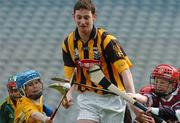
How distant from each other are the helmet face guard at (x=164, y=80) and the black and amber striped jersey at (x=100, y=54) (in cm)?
27

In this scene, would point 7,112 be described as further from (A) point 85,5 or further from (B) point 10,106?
(A) point 85,5

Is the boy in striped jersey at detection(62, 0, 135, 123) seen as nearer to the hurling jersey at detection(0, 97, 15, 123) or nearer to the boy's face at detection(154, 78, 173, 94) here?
the boy's face at detection(154, 78, 173, 94)

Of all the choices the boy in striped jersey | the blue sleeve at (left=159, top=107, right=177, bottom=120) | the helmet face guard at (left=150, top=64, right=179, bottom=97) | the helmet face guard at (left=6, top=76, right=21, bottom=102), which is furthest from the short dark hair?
the helmet face guard at (left=6, top=76, right=21, bottom=102)

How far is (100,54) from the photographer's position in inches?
154

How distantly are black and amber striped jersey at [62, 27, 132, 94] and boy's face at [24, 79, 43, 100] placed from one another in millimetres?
384

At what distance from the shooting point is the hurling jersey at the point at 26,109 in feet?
13.9

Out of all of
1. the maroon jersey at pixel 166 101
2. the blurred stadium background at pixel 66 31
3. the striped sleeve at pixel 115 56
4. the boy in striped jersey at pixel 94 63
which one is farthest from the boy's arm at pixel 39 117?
the blurred stadium background at pixel 66 31

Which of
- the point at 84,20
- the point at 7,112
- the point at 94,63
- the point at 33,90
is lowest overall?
the point at 7,112

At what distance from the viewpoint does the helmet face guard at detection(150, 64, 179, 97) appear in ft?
13.5

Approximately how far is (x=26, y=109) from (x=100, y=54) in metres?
0.64

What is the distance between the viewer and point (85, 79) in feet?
13.0

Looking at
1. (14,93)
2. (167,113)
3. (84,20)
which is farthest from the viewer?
(14,93)

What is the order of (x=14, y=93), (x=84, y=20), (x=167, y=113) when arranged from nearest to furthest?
(x=84, y=20), (x=167, y=113), (x=14, y=93)

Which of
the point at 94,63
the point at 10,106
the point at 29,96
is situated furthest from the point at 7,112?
the point at 94,63
